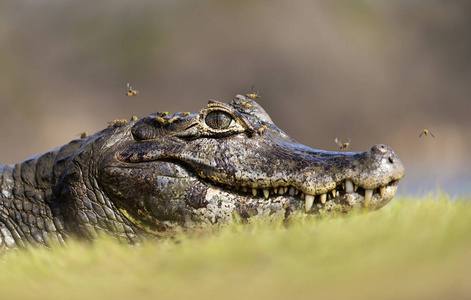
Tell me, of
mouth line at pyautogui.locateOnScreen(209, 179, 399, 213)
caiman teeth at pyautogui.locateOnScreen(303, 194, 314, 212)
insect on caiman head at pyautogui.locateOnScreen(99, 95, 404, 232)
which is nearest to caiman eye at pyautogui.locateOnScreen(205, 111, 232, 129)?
insect on caiman head at pyautogui.locateOnScreen(99, 95, 404, 232)

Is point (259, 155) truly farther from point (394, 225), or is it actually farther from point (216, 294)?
point (216, 294)

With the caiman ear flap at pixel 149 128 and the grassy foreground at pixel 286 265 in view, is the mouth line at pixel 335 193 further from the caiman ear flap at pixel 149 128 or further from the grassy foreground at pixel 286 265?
the caiman ear flap at pixel 149 128

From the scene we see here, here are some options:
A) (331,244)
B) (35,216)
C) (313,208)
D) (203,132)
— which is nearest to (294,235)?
(331,244)

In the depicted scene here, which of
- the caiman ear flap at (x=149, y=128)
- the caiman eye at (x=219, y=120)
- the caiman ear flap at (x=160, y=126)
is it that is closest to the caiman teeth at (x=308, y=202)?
the caiman eye at (x=219, y=120)

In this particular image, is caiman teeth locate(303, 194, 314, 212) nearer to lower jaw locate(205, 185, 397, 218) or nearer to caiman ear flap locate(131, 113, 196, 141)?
lower jaw locate(205, 185, 397, 218)

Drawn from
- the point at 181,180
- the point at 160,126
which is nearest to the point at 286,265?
the point at 181,180
